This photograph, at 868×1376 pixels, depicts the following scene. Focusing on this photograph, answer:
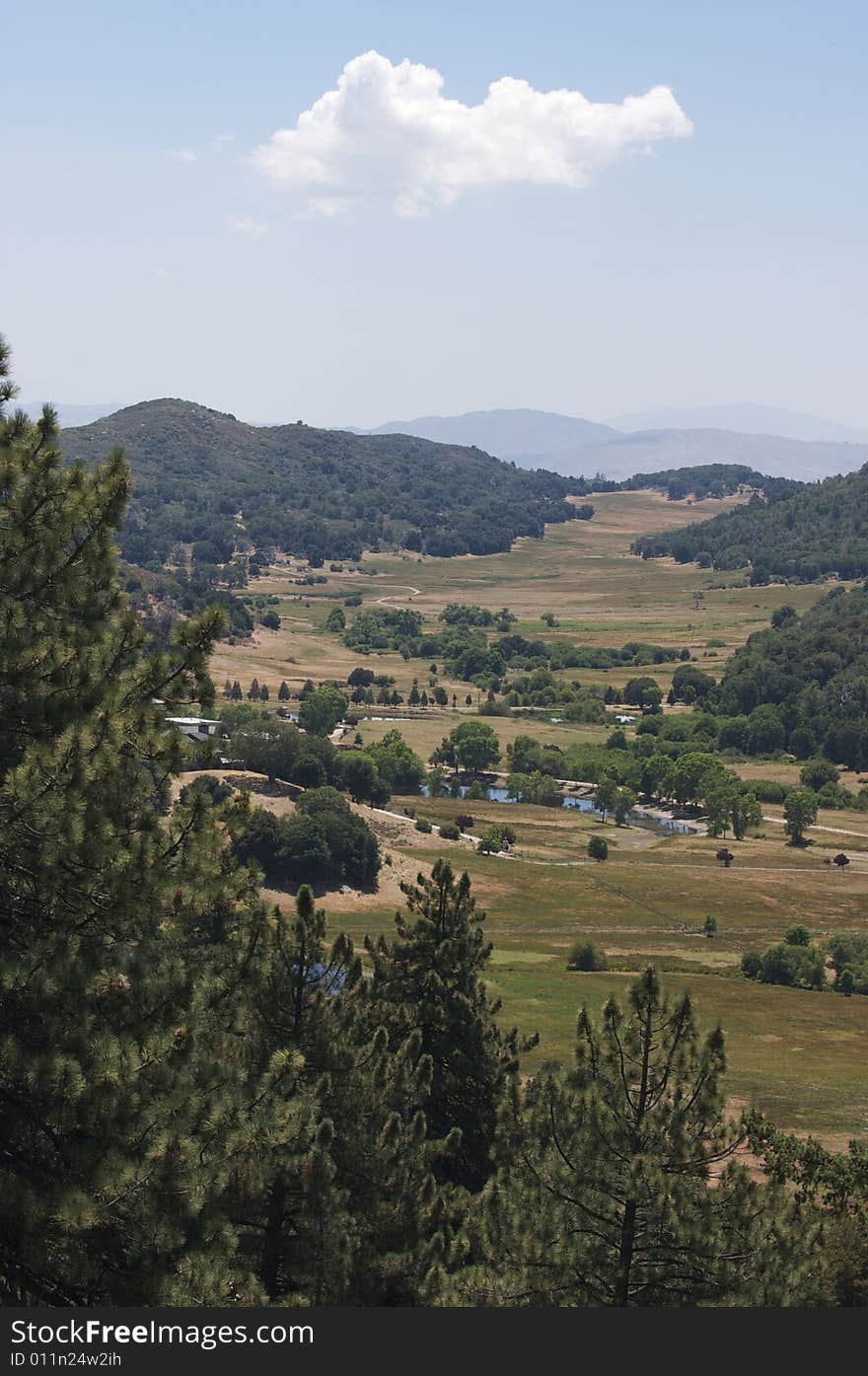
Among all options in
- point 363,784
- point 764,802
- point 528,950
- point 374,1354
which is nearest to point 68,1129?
point 374,1354

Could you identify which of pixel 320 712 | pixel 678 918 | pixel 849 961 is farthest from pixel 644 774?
pixel 849 961

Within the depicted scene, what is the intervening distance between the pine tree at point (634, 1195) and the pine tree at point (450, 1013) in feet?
25.6

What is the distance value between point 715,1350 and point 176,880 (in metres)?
9.09

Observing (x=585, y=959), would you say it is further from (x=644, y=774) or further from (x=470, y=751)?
(x=470, y=751)

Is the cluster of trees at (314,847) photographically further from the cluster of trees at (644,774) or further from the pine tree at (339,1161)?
the pine tree at (339,1161)

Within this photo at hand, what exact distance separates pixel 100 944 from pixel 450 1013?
54.6 feet

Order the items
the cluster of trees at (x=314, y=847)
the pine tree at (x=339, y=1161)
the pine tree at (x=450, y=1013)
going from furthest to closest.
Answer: the cluster of trees at (x=314, y=847) < the pine tree at (x=450, y=1013) < the pine tree at (x=339, y=1161)

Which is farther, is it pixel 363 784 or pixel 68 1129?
pixel 363 784

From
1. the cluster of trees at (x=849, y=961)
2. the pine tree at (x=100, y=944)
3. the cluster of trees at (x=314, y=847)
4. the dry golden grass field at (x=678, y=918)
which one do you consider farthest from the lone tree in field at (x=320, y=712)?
the pine tree at (x=100, y=944)

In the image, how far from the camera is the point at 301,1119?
2353 centimetres

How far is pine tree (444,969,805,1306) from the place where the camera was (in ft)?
74.2

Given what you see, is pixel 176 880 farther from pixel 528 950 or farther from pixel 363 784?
pixel 363 784

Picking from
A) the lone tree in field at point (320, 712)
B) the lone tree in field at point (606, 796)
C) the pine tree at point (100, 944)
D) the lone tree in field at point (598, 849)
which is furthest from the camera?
the lone tree in field at point (320, 712)

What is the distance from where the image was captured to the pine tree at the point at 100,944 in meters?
16.8
